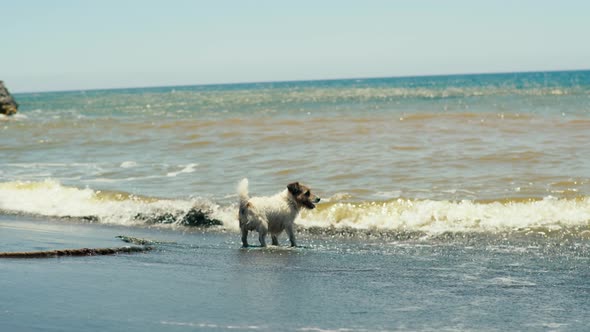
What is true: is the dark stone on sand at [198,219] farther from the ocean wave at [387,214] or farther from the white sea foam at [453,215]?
the white sea foam at [453,215]

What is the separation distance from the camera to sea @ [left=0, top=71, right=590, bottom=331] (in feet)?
21.9

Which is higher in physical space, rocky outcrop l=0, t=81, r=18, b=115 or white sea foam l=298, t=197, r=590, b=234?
rocky outcrop l=0, t=81, r=18, b=115

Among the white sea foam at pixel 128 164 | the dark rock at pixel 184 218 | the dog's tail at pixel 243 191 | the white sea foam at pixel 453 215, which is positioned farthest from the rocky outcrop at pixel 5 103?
the dog's tail at pixel 243 191

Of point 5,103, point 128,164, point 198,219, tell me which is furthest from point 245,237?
point 5,103

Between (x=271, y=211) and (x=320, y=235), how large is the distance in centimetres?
202

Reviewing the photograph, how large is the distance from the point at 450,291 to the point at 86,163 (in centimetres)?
1795

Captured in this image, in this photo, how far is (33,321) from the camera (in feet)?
20.1

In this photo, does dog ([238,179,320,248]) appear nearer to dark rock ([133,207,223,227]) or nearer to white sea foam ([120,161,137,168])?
dark rock ([133,207,223,227])

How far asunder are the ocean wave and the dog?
6.08 ft

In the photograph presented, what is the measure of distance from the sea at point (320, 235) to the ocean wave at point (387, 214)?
0.05 m

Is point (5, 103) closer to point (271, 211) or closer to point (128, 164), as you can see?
point (128, 164)

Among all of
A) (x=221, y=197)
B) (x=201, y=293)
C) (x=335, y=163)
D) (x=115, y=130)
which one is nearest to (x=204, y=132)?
(x=115, y=130)

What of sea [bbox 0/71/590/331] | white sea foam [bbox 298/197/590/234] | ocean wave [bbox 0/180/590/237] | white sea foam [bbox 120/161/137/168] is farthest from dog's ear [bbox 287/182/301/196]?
white sea foam [bbox 120/161/137/168]

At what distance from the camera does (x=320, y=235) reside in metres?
12.6
